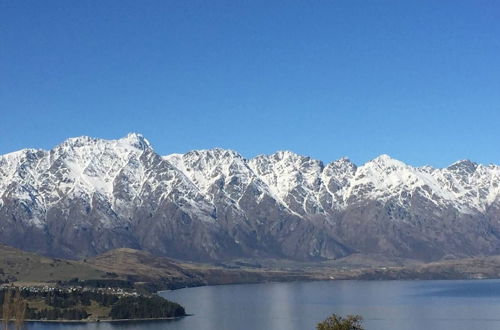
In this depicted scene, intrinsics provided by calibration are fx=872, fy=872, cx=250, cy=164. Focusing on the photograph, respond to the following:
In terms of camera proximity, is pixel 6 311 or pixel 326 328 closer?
pixel 6 311

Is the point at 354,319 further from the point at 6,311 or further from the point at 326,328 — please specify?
the point at 6,311

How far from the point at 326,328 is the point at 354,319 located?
15.7 feet

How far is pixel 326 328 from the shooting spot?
14212 centimetres

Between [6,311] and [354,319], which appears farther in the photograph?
[354,319]

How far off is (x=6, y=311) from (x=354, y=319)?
5472cm

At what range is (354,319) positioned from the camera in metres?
142

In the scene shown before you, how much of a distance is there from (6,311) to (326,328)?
5064 cm

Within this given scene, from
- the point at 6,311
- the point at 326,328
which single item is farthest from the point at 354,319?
the point at 6,311

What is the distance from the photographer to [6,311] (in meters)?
126
